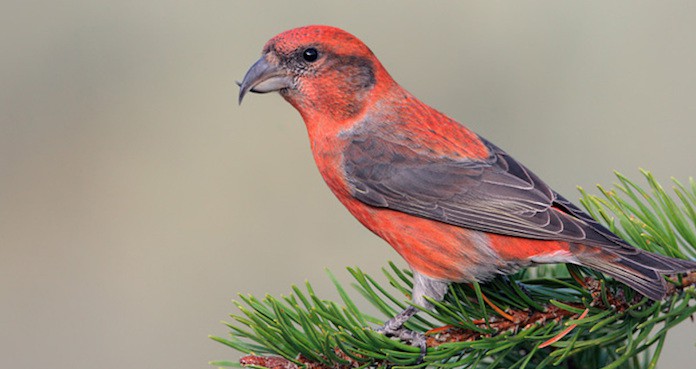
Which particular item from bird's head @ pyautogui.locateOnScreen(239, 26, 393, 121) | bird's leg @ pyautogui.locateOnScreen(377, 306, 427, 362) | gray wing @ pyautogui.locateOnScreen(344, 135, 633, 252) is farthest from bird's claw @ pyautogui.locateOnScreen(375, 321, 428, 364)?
bird's head @ pyautogui.locateOnScreen(239, 26, 393, 121)

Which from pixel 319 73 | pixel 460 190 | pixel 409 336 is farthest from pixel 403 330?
pixel 319 73

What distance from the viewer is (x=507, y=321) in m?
2.06

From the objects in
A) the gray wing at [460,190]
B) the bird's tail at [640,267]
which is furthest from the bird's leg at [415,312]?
the bird's tail at [640,267]

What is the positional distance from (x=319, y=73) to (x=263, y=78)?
21 centimetres

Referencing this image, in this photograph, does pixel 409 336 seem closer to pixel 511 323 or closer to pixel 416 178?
pixel 511 323

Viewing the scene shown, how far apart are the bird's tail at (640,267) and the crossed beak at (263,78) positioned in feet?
4.19

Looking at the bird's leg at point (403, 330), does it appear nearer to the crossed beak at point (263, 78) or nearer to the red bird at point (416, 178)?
the red bird at point (416, 178)

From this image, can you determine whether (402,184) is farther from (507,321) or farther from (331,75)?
(507,321)

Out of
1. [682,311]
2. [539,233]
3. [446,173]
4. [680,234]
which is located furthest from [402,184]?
[682,311]

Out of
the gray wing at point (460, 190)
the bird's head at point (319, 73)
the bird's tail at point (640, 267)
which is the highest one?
the bird's head at point (319, 73)

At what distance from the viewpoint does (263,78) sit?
109 inches

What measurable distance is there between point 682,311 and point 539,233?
0.68 metres

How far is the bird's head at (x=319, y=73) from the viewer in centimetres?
277

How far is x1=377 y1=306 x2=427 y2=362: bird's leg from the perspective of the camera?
2.10 m
